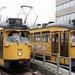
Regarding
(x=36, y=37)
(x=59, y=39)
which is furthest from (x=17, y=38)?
(x=36, y=37)

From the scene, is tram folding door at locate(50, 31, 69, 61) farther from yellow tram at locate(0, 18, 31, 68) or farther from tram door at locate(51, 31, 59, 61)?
yellow tram at locate(0, 18, 31, 68)

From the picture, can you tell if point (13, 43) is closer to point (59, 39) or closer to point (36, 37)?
point (59, 39)

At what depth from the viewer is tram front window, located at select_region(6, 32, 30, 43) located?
15.1 metres

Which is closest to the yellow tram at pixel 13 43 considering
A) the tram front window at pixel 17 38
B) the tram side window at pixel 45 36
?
the tram front window at pixel 17 38

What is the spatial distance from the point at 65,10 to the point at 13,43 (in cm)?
5373

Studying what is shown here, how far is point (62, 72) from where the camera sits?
12.2 meters

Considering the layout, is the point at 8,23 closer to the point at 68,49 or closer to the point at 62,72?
the point at 68,49

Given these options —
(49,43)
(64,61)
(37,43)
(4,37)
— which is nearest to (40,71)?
(64,61)

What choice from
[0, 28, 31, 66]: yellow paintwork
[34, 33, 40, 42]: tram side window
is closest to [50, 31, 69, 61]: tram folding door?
[0, 28, 31, 66]: yellow paintwork

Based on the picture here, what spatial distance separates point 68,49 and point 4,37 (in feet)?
12.7

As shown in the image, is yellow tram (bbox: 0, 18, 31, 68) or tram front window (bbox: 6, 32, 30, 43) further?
tram front window (bbox: 6, 32, 30, 43)

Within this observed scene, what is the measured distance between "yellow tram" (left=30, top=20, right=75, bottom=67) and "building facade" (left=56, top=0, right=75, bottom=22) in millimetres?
42880

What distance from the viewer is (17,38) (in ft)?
50.3

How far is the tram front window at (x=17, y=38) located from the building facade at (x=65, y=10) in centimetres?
4685
